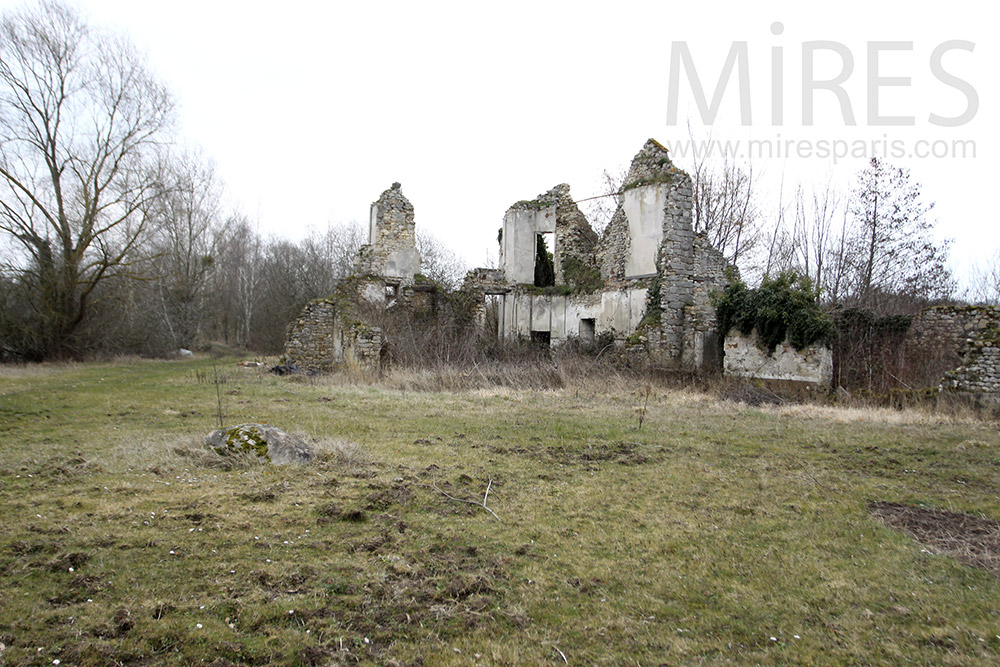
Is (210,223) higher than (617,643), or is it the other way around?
(210,223)

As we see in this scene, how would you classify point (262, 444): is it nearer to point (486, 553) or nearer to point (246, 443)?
point (246, 443)

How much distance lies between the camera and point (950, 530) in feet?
15.2

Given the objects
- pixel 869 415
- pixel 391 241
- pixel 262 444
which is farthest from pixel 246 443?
pixel 391 241

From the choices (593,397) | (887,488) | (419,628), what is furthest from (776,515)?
(593,397)

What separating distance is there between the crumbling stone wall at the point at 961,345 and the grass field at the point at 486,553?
5117 mm

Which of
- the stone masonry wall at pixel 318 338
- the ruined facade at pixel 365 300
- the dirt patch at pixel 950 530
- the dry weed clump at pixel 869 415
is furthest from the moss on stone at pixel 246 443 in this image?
the stone masonry wall at pixel 318 338

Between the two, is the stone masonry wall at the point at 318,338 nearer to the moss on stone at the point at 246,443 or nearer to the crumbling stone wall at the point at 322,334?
the crumbling stone wall at the point at 322,334

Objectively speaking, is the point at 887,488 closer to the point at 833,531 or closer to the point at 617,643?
the point at 833,531

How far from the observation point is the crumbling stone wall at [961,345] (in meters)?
12.1

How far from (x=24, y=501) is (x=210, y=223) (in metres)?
33.1

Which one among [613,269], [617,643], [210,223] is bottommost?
[617,643]

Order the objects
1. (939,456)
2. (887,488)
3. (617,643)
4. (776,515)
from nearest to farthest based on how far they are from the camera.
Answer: (617,643) < (776,515) < (887,488) < (939,456)

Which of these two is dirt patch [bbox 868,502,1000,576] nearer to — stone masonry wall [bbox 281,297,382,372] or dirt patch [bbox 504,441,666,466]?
dirt patch [bbox 504,441,666,466]

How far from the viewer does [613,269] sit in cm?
1906
